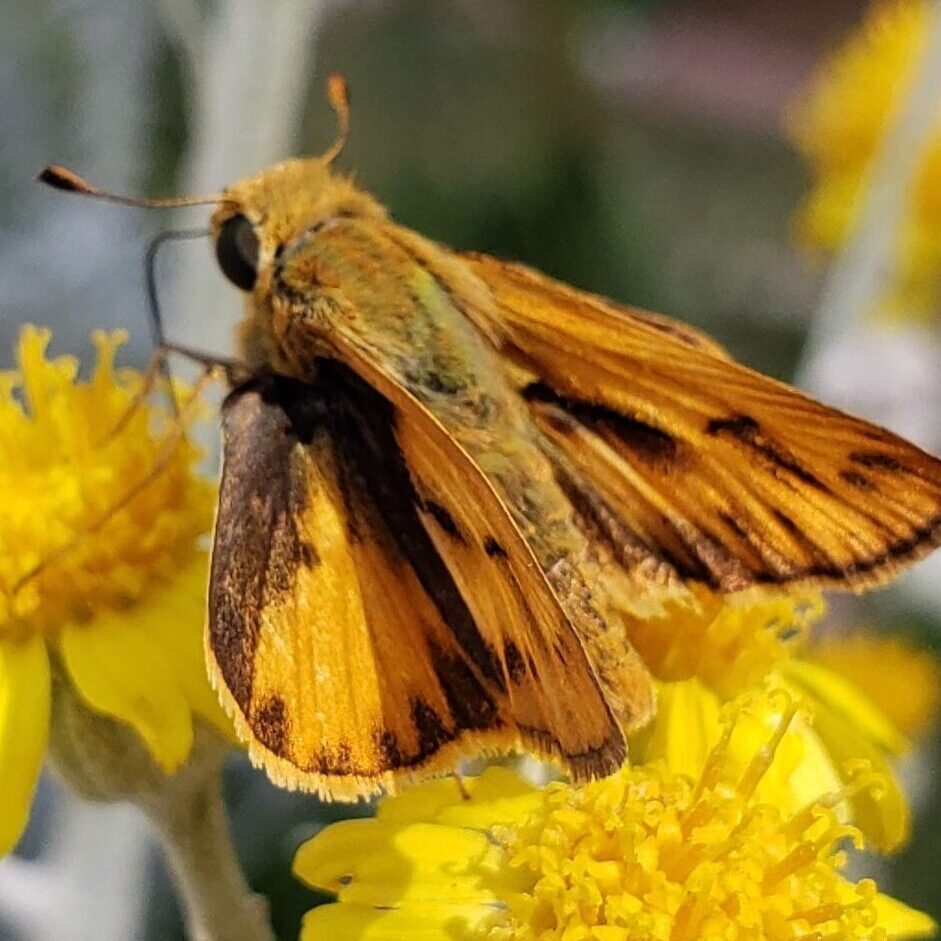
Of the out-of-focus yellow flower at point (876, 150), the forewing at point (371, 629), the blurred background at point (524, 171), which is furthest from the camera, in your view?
the out-of-focus yellow flower at point (876, 150)

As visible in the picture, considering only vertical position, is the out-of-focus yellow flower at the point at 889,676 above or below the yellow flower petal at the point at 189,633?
below

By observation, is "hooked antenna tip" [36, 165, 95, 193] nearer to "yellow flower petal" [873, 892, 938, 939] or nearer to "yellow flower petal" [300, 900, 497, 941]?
"yellow flower petal" [300, 900, 497, 941]

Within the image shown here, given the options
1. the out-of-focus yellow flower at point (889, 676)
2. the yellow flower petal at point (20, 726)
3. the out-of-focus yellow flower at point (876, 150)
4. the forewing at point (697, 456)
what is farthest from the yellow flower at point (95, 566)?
the out-of-focus yellow flower at point (876, 150)

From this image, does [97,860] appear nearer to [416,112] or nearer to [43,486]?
[43,486]

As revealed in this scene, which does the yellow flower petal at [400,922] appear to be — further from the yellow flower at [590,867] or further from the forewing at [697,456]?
the forewing at [697,456]

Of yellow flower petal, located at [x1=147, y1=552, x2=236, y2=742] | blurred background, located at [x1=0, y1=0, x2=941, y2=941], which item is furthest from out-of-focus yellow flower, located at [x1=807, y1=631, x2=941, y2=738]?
yellow flower petal, located at [x1=147, y1=552, x2=236, y2=742]

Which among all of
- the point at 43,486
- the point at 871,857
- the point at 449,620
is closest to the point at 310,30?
the point at 43,486

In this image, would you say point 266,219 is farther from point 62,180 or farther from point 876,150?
point 876,150

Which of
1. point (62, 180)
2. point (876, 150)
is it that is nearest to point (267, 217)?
point (62, 180)
